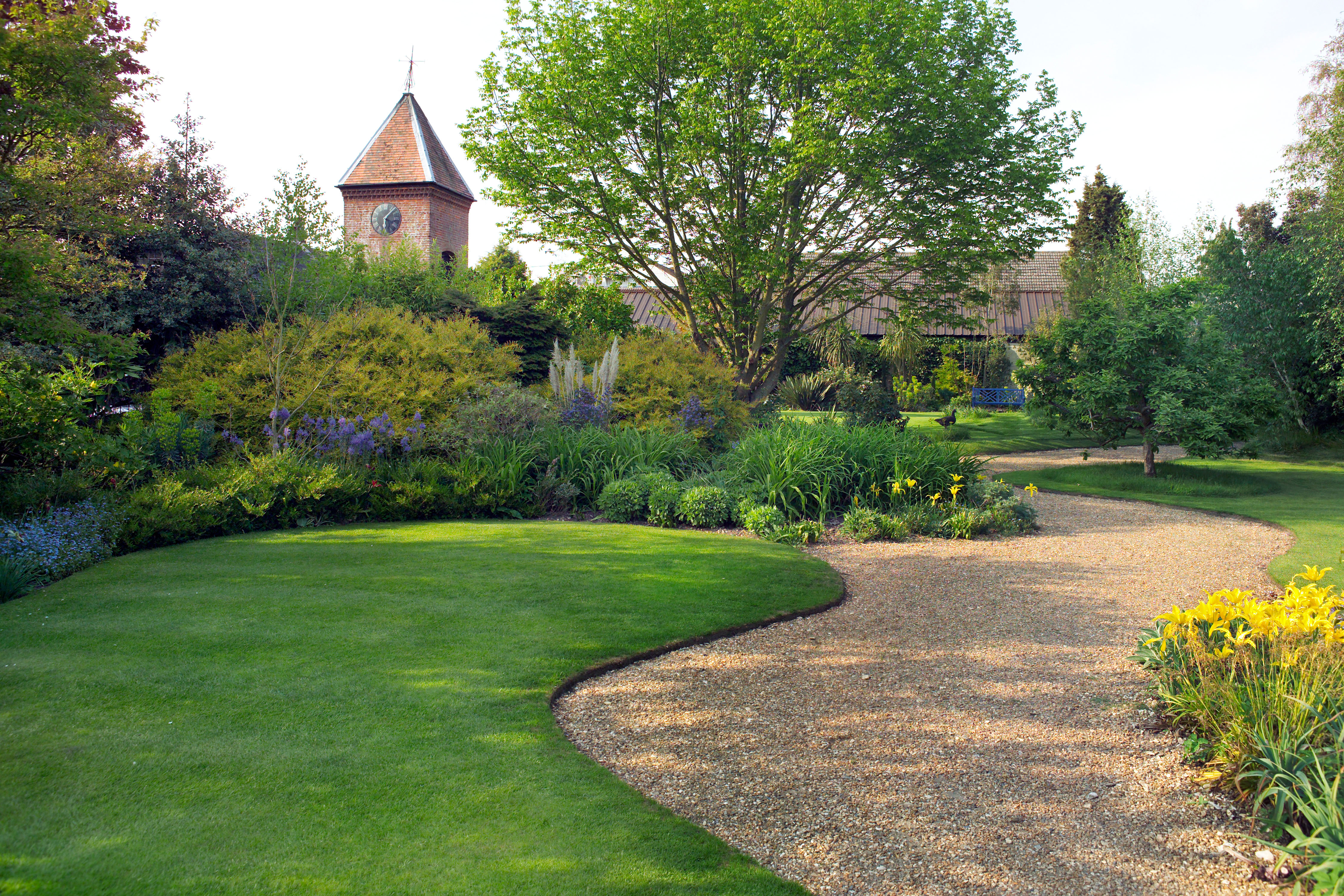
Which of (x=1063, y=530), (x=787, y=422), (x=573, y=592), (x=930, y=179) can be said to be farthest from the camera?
(x=930, y=179)

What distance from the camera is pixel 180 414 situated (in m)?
9.02

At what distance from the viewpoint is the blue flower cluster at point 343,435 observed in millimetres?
9117

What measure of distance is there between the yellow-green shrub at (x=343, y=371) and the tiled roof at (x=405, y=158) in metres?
30.9

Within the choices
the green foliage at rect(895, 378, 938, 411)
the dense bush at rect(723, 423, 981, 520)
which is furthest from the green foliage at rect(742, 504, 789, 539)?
the green foliage at rect(895, 378, 938, 411)

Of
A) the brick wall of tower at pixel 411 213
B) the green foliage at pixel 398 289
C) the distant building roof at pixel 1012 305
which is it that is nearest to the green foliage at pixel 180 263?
the green foliage at pixel 398 289

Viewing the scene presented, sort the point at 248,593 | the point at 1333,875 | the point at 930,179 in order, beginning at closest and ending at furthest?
the point at 1333,875, the point at 248,593, the point at 930,179

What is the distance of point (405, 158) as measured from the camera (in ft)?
133

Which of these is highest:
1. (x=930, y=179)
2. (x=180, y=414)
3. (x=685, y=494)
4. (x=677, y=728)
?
(x=930, y=179)

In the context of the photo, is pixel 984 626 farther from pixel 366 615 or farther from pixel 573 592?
pixel 366 615

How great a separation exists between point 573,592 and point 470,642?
1216 millimetres

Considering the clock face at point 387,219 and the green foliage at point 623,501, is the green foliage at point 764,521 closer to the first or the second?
the green foliage at point 623,501

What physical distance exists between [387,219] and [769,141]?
29.9 metres

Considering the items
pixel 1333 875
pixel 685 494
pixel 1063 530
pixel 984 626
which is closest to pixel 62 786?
pixel 1333 875

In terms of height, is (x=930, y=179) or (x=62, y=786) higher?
(x=930, y=179)
